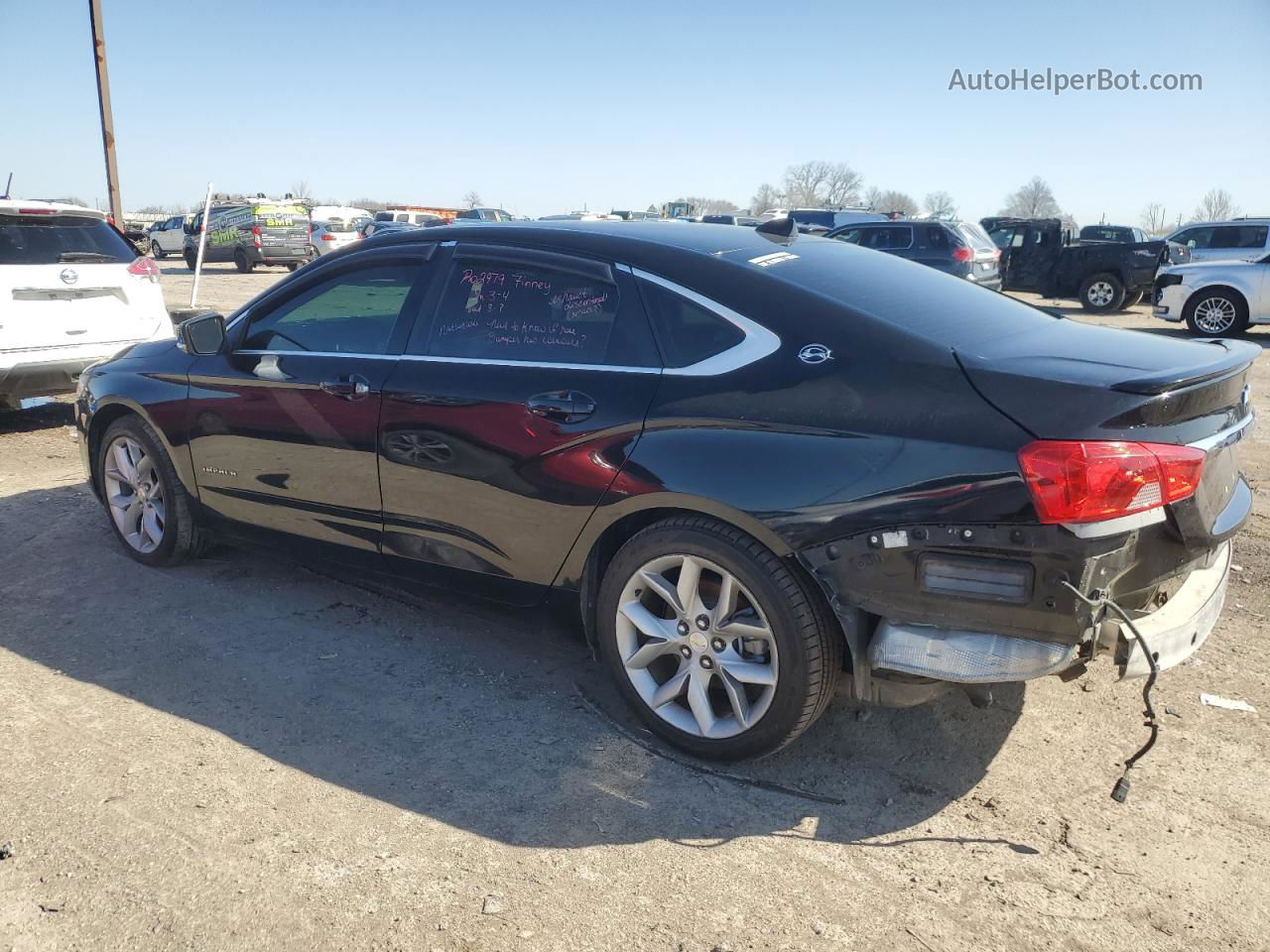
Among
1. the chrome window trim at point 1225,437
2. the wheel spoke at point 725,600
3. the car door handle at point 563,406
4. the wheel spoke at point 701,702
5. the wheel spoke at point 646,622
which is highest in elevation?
the car door handle at point 563,406

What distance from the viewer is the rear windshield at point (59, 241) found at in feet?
24.9

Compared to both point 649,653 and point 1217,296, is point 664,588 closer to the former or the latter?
point 649,653

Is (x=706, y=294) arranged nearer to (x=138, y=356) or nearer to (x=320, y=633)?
(x=320, y=633)

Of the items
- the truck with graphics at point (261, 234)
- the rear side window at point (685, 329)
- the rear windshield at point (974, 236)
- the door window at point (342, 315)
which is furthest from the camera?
the truck with graphics at point (261, 234)

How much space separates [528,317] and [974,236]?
15873 mm

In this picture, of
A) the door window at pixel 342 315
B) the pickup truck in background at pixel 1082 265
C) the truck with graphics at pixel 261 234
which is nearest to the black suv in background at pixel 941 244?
the pickup truck in background at pixel 1082 265

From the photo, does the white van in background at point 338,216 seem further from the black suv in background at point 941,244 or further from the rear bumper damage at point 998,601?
the rear bumper damage at point 998,601

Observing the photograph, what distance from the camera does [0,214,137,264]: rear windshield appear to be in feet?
24.9

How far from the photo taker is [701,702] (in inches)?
125

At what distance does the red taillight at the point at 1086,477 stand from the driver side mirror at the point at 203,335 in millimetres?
3442

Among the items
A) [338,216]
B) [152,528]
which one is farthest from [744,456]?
[338,216]

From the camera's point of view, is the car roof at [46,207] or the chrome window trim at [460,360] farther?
the car roof at [46,207]

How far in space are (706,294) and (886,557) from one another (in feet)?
3.45

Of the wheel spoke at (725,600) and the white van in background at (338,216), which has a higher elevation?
the white van in background at (338,216)
